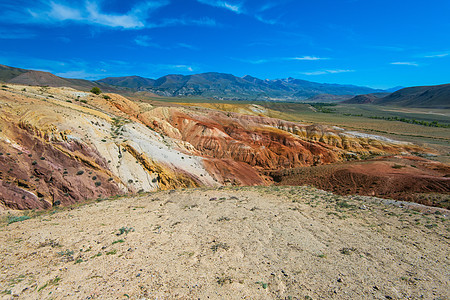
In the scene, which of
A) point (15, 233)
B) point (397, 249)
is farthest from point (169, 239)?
point (397, 249)

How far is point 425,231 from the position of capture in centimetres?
1145

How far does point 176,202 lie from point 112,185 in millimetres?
7022

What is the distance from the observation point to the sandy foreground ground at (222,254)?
21.7 ft

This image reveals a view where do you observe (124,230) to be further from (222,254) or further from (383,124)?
(383,124)

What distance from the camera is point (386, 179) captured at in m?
25.1

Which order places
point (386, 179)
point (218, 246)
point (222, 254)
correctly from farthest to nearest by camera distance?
point (386, 179) < point (218, 246) < point (222, 254)

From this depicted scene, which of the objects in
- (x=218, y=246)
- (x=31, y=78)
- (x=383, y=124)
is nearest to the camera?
(x=218, y=246)

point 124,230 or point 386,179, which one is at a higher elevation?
point 124,230

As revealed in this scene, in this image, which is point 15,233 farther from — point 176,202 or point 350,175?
point 350,175

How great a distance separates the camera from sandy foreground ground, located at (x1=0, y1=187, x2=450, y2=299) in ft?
21.7

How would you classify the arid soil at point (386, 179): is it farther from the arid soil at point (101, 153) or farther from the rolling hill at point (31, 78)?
the rolling hill at point (31, 78)

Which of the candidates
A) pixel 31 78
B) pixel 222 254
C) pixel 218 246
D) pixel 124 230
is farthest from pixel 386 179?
pixel 31 78

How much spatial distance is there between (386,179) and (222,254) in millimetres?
25552

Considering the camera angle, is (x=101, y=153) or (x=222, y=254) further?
(x=101, y=153)
